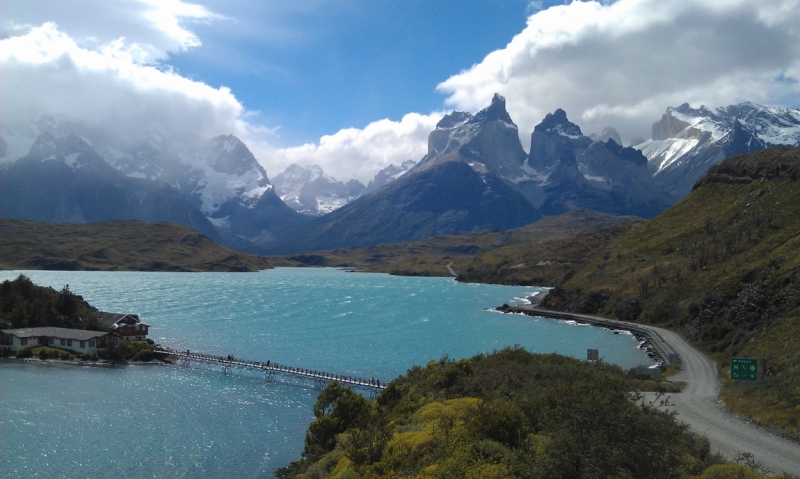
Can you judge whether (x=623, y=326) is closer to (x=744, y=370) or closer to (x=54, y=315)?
(x=744, y=370)

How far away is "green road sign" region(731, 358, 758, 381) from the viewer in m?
35.2

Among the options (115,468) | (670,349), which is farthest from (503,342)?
(115,468)

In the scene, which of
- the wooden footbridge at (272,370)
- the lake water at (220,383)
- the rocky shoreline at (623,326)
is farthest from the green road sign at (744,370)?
the wooden footbridge at (272,370)

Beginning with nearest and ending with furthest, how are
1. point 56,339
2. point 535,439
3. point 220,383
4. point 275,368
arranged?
point 535,439 < point 220,383 < point 275,368 < point 56,339

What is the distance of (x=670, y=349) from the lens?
73.2 meters

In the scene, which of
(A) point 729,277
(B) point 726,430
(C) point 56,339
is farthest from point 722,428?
(C) point 56,339

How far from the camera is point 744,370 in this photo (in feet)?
116

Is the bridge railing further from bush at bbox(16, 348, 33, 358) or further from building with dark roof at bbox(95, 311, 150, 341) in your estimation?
bush at bbox(16, 348, 33, 358)

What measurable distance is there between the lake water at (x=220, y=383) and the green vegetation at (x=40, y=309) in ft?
43.1

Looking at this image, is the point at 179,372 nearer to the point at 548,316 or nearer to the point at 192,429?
the point at 192,429

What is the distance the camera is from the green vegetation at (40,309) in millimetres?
90625

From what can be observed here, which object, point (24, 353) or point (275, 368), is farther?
point (24, 353)

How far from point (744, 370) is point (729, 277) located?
171 feet

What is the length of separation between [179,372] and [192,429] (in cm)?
2714
